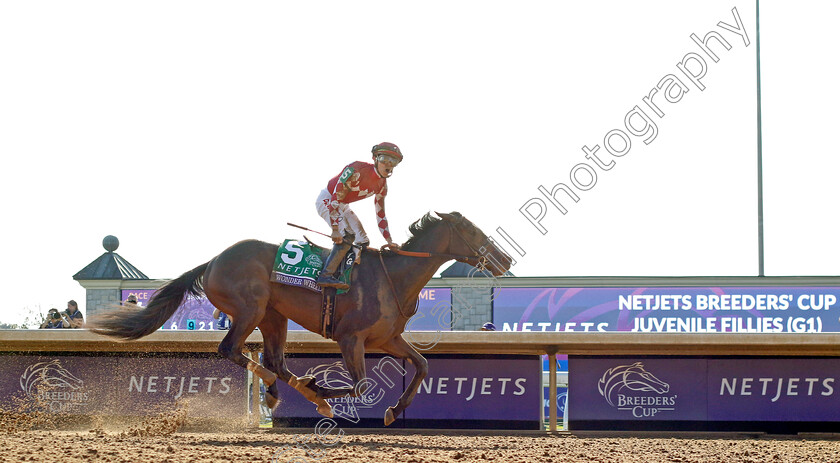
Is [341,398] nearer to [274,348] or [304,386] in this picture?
[274,348]

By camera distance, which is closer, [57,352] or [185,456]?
[185,456]

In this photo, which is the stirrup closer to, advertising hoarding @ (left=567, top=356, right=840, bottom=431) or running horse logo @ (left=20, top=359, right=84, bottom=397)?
advertising hoarding @ (left=567, top=356, right=840, bottom=431)

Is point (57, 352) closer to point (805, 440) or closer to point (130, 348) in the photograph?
point (130, 348)

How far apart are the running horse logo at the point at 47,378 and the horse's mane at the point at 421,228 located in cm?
612

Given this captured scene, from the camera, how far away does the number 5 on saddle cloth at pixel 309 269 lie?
320 inches

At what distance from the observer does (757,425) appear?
11883 millimetres

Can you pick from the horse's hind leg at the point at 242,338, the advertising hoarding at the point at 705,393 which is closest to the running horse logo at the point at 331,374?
the advertising hoarding at the point at 705,393

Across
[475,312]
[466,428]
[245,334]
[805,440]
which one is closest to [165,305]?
[245,334]

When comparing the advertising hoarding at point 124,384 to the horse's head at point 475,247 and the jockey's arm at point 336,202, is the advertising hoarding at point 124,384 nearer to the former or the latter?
the jockey's arm at point 336,202

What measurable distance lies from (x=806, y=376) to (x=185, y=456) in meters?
8.84

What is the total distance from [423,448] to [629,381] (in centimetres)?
446

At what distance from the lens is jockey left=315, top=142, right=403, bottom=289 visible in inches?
325

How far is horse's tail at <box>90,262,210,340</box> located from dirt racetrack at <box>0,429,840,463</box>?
3.35ft

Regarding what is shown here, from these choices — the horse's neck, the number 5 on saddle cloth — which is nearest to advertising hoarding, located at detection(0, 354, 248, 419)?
the number 5 on saddle cloth
